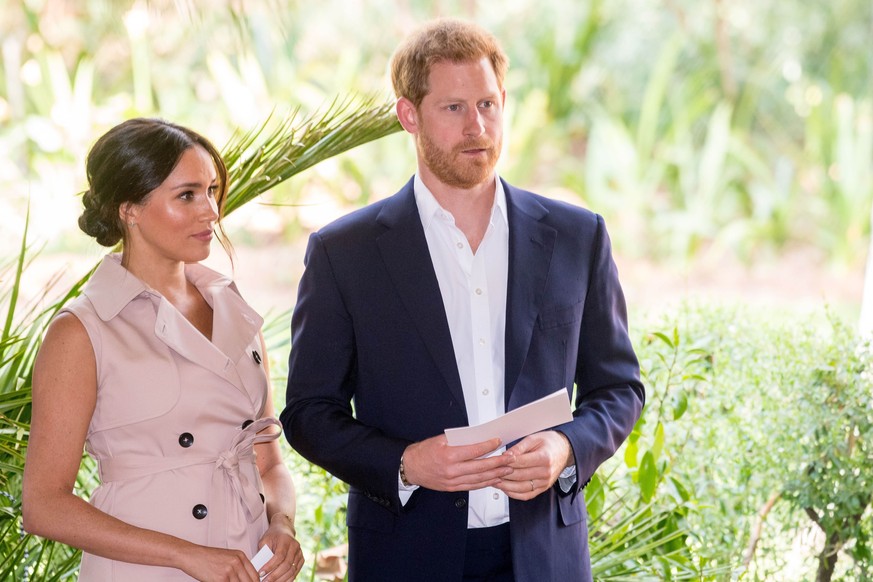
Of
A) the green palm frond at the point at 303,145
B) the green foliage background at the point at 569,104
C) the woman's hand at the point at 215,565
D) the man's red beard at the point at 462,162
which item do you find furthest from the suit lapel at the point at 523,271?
the green foliage background at the point at 569,104

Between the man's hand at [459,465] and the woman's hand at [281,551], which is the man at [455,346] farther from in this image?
the woman's hand at [281,551]

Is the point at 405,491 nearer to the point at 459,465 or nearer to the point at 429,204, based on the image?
the point at 459,465

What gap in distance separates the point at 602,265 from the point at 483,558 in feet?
2.05

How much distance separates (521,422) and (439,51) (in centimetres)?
76

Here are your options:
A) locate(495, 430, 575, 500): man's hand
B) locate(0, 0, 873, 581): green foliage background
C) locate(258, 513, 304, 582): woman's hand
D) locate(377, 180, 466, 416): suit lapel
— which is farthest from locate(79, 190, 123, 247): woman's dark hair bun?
locate(0, 0, 873, 581): green foliage background

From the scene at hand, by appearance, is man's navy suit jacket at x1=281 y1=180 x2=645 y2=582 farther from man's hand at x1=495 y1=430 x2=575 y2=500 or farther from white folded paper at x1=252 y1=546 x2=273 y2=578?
white folded paper at x1=252 y1=546 x2=273 y2=578

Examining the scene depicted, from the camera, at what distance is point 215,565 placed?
168 cm

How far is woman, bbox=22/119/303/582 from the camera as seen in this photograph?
1646mm

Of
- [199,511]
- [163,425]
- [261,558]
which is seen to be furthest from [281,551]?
[163,425]

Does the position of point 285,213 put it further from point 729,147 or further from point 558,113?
point 729,147

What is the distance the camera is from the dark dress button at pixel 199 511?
69.7 inches

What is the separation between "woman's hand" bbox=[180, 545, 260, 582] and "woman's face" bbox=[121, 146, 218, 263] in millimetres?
517

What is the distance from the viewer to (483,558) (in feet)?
6.27

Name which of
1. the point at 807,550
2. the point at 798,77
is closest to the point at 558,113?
the point at 798,77
